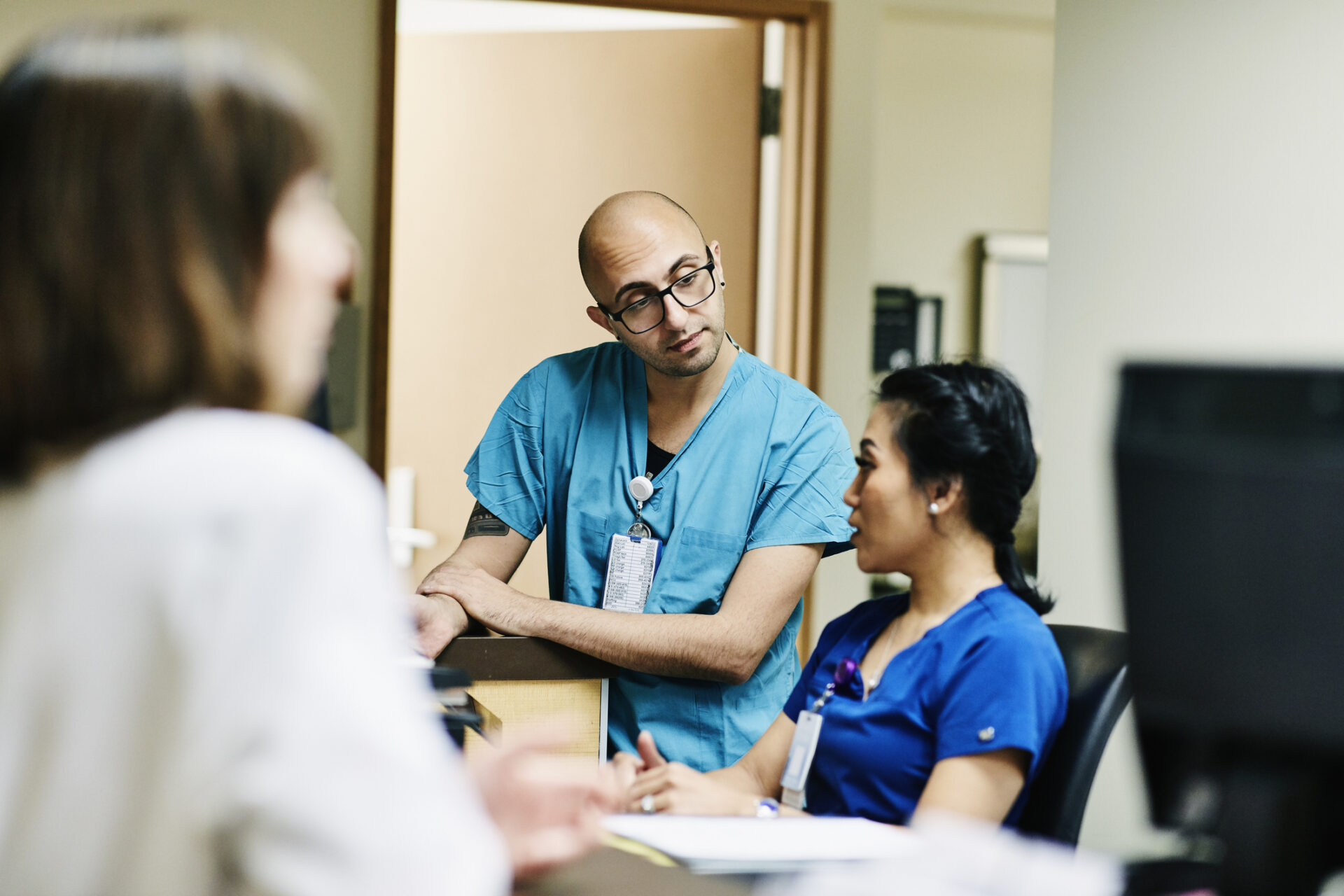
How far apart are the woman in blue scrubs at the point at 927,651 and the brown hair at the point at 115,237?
3.21 ft

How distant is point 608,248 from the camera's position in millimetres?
1964

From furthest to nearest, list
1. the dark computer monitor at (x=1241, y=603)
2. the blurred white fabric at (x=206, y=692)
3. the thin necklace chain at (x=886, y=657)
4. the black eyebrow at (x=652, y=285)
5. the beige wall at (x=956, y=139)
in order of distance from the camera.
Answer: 1. the beige wall at (x=956, y=139)
2. the black eyebrow at (x=652, y=285)
3. the thin necklace chain at (x=886, y=657)
4. the dark computer monitor at (x=1241, y=603)
5. the blurred white fabric at (x=206, y=692)

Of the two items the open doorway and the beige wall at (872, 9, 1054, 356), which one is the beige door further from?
the beige wall at (872, 9, 1054, 356)

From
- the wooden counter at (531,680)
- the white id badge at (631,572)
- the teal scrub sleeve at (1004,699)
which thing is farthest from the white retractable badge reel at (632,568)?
the teal scrub sleeve at (1004,699)

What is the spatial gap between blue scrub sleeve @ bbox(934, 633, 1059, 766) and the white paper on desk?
0.19 m

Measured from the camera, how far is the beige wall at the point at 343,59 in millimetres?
2832

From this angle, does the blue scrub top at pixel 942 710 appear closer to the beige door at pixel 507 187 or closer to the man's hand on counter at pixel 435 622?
the man's hand on counter at pixel 435 622

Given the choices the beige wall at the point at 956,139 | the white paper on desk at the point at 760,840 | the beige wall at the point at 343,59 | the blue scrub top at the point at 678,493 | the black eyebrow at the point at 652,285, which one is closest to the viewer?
the white paper on desk at the point at 760,840

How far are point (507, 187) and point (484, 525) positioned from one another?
141 cm

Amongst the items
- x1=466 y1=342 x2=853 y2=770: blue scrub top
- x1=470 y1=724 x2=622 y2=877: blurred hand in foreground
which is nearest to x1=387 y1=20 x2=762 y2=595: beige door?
x1=466 y1=342 x2=853 y2=770: blue scrub top

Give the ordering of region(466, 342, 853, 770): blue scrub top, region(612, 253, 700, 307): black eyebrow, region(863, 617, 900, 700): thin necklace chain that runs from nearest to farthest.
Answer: region(863, 617, 900, 700): thin necklace chain → region(466, 342, 853, 770): blue scrub top → region(612, 253, 700, 307): black eyebrow

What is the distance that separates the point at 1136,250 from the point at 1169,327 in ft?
0.53

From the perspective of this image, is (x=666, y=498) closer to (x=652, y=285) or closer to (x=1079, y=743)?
(x=652, y=285)

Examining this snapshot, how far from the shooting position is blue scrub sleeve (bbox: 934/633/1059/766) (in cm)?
125
